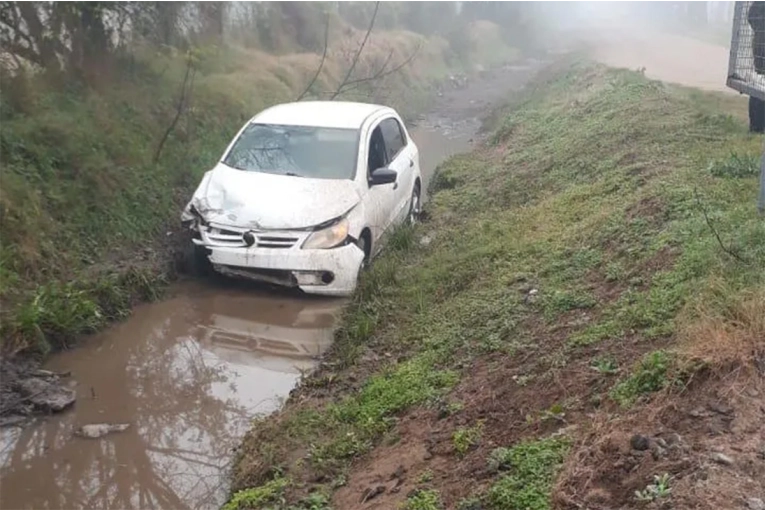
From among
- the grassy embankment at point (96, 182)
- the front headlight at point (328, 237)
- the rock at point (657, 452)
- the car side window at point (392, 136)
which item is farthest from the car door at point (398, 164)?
the rock at point (657, 452)

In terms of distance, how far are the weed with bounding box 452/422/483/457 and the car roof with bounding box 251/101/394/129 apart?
5.25m

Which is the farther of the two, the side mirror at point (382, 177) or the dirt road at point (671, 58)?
the dirt road at point (671, 58)

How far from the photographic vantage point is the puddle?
17.0 ft

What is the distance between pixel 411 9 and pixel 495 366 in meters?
35.0

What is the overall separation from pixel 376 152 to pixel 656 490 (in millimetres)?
6408

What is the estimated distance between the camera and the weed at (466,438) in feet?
14.3

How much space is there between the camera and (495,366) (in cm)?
532

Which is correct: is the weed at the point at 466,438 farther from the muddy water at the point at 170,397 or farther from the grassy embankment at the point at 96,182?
the grassy embankment at the point at 96,182

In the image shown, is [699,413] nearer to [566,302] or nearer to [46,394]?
[566,302]

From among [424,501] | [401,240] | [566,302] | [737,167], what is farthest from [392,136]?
[424,501]

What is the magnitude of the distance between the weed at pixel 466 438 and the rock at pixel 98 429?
2.53 m

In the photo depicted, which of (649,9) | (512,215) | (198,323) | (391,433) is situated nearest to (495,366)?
(391,433)

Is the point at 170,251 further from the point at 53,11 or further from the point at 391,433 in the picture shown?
the point at 391,433

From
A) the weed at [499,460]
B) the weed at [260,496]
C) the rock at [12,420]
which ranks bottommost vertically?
the rock at [12,420]
